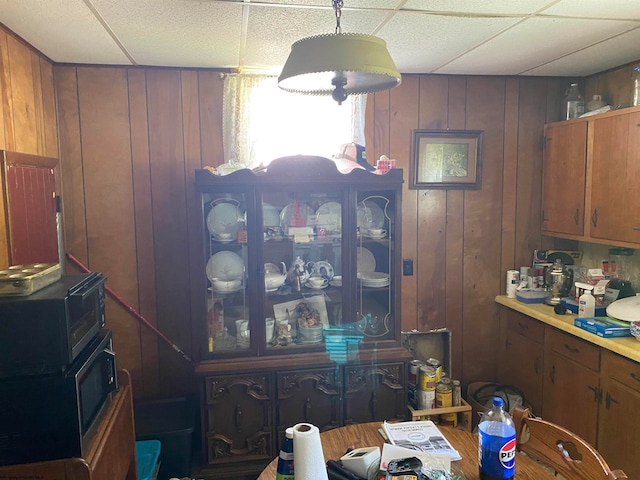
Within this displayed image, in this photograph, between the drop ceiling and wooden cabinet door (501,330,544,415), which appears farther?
wooden cabinet door (501,330,544,415)

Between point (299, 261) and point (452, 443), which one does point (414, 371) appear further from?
point (452, 443)

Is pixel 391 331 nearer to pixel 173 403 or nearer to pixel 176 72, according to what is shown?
pixel 173 403

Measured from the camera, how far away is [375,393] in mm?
2742

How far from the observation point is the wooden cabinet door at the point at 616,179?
2.48 meters

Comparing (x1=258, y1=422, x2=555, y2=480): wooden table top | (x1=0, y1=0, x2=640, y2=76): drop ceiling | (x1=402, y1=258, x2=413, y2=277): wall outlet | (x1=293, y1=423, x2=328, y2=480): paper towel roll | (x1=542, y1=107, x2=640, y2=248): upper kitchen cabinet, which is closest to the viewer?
(x1=293, y1=423, x2=328, y2=480): paper towel roll

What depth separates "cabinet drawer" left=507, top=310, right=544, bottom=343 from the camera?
Answer: 9.53 feet

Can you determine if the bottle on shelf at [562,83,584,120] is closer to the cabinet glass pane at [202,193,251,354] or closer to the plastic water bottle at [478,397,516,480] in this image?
the cabinet glass pane at [202,193,251,354]

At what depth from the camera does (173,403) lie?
2869 millimetres

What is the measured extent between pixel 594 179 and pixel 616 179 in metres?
0.15

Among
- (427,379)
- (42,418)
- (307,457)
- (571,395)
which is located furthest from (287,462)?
(571,395)

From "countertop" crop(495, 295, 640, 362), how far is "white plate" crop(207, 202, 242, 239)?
1.83 meters

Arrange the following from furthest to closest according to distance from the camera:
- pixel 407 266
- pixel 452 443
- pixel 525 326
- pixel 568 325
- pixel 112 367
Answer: pixel 407 266 → pixel 525 326 → pixel 568 325 → pixel 112 367 → pixel 452 443

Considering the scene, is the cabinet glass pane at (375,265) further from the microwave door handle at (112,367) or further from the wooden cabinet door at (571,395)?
the microwave door handle at (112,367)

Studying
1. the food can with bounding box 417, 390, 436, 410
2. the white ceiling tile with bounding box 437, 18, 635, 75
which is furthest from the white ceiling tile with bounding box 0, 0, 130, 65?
the food can with bounding box 417, 390, 436, 410
